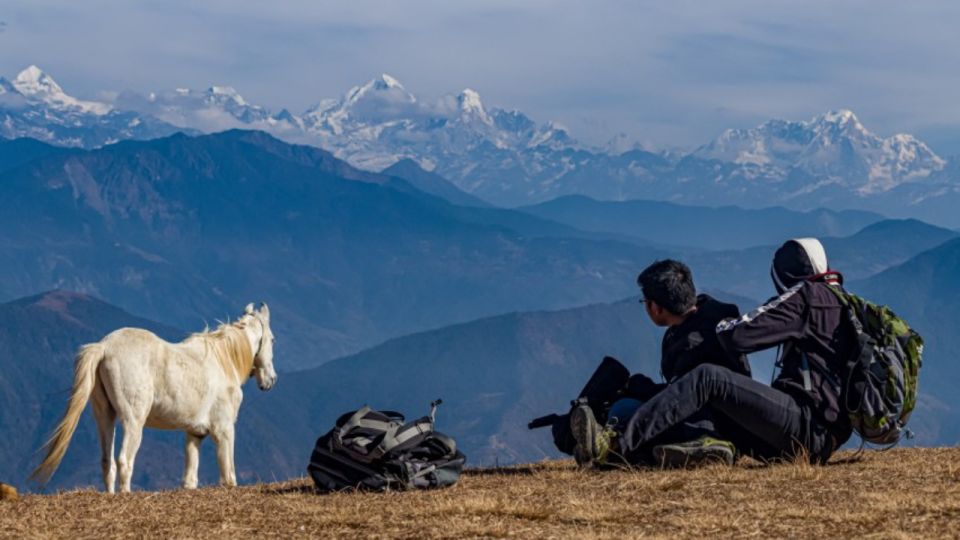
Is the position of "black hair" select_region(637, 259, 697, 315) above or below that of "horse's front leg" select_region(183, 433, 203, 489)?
above

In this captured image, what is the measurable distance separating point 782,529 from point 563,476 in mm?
3907

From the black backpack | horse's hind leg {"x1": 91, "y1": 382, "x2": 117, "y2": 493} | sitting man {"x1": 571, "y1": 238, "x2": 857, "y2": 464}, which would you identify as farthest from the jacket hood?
horse's hind leg {"x1": 91, "y1": 382, "x2": 117, "y2": 493}

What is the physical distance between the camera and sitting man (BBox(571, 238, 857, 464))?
12.3 metres

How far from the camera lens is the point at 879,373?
1243 centimetres

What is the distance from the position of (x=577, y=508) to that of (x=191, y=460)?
8966 millimetres

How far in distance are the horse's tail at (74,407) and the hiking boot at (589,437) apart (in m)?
6.24

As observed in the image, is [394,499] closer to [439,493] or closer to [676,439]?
[439,493]

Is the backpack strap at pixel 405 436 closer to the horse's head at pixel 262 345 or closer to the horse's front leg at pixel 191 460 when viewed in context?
the horse's front leg at pixel 191 460

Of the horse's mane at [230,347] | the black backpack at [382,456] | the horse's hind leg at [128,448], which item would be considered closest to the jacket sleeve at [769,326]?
the black backpack at [382,456]

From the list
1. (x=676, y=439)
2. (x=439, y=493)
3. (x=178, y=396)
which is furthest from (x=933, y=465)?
(x=178, y=396)

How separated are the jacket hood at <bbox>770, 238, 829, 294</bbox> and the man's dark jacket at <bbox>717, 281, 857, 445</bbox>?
0.26 meters

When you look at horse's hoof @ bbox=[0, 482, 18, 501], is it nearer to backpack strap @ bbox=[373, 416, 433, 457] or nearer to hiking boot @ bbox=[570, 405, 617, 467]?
backpack strap @ bbox=[373, 416, 433, 457]

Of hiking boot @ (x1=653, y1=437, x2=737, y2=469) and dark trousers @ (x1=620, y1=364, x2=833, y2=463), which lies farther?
hiking boot @ (x1=653, y1=437, x2=737, y2=469)

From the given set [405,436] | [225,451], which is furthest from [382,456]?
[225,451]
